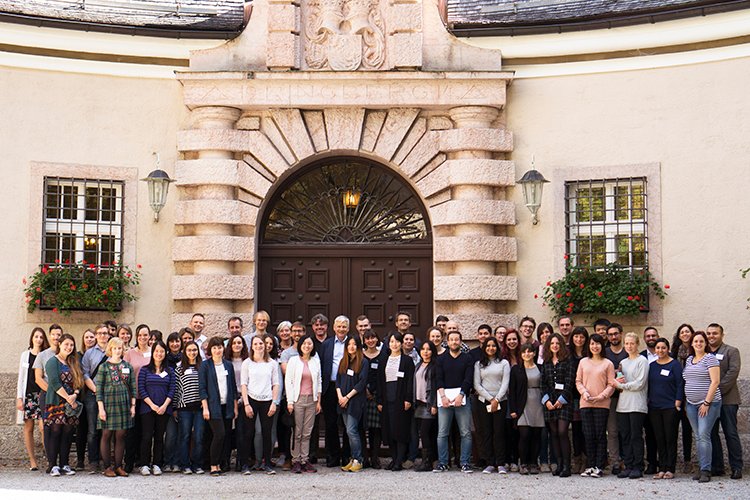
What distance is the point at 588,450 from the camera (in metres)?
12.5

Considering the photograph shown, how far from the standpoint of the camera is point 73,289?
1464cm

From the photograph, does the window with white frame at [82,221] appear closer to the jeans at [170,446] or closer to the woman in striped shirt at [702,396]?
the jeans at [170,446]

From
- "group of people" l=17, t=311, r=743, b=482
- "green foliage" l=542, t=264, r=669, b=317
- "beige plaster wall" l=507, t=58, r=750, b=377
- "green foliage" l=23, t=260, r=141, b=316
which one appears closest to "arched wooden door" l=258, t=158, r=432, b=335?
"beige plaster wall" l=507, t=58, r=750, b=377

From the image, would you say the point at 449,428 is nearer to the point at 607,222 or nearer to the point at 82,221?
the point at 607,222

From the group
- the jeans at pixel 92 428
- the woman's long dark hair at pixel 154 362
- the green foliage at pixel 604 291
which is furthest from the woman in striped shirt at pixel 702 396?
the jeans at pixel 92 428

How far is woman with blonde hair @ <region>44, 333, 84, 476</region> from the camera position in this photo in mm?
12352

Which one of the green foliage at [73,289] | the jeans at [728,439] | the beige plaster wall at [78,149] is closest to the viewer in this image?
the jeans at [728,439]

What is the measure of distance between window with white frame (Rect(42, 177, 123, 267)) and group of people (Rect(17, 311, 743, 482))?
2188 millimetres

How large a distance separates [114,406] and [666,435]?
5737mm

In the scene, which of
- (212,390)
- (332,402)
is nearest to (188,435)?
(212,390)

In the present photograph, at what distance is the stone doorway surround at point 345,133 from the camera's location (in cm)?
1500

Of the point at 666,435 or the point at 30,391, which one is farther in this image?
the point at 30,391

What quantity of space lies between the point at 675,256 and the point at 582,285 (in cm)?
119

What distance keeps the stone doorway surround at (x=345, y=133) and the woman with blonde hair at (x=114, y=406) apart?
2.59 metres
